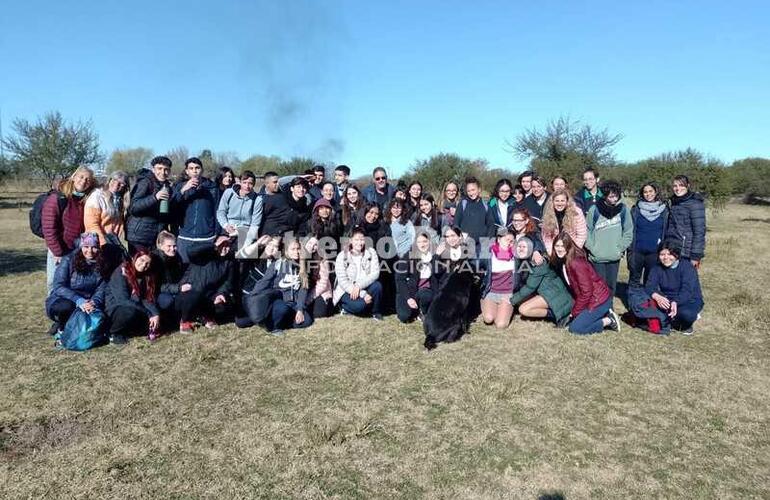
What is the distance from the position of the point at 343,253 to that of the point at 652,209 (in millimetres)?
3930

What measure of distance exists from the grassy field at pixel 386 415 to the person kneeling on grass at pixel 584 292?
0.22 metres

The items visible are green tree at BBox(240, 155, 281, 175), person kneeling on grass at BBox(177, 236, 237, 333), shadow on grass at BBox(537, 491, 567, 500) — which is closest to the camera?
shadow on grass at BBox(537, 491, 567, 500)

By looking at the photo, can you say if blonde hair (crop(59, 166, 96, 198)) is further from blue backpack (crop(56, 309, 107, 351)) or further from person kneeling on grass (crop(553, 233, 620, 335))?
person kneeling on grass (crop(553, 233, 620, 335))

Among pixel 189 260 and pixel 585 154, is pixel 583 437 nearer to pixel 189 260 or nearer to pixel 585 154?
pixel 189 260

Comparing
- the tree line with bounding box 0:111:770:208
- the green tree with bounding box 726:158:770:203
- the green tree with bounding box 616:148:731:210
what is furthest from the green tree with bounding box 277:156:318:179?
the green tree with bounding box 726:158:770:203

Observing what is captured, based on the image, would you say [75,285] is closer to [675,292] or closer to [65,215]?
[65,215]

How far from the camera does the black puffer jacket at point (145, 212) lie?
533cm

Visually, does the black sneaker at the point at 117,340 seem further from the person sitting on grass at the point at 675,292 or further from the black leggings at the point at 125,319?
the person sitting on grass at the point at 675,292

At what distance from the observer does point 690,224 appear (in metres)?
5.95

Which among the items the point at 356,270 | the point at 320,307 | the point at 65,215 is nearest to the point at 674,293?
the point at 356,270

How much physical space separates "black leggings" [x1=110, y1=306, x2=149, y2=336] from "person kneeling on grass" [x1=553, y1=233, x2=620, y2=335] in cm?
459

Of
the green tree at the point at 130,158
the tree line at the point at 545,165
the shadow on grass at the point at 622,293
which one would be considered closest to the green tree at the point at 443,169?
the tree line at the point at 545,165

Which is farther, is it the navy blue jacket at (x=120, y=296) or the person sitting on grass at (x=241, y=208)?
the person sitting on grass at (x=241, y=208)

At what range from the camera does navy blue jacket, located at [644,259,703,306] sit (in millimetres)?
5438
